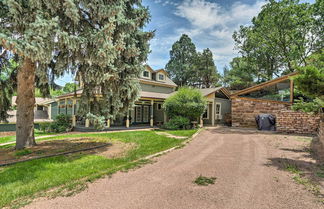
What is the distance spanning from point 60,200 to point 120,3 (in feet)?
21.0

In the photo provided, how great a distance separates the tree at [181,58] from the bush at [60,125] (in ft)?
95.5

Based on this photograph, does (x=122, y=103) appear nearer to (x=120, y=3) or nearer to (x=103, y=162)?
(x=103, y=162)

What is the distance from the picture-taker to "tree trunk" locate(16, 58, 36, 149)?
659 centimetres

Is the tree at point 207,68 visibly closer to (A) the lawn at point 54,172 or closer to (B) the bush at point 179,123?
(B) the bush at point 179,123

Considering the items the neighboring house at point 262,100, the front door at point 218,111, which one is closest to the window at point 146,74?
the front door at point 218,111

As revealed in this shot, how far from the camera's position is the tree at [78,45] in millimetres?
4848

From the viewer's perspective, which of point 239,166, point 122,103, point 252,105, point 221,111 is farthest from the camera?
point 221,111

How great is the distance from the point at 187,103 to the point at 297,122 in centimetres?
754

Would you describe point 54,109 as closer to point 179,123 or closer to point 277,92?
point 179,123

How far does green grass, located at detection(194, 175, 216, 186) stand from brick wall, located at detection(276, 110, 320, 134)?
10594 millimetres

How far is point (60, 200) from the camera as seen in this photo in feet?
10.2

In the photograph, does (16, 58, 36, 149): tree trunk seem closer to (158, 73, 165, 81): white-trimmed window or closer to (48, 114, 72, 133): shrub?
(48, 114, 72, 133): shrub

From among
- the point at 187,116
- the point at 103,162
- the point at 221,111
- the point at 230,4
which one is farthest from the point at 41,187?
the point at 221,111

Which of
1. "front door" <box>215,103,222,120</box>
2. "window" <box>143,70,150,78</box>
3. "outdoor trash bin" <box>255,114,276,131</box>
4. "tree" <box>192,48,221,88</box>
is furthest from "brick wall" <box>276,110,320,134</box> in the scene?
"tree" <box>192,48,221,88</box>
